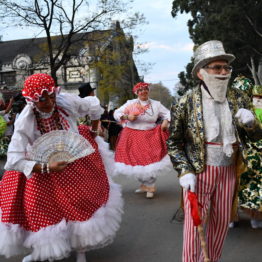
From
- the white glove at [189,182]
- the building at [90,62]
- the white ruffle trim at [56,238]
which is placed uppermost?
the building at [90,62]

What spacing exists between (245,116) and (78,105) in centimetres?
178

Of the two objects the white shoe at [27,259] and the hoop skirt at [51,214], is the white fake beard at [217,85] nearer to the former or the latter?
the hoop skirt at [51,214]

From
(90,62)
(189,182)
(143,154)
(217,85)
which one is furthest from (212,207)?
(90,62)

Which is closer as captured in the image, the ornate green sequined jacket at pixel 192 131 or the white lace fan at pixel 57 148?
the ornate green sequined jacket at pixel 192 131

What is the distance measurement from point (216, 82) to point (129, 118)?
3.76 meters

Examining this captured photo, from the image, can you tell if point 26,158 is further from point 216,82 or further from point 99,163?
point 216,82

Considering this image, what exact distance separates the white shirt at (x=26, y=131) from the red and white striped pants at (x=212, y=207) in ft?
4.32

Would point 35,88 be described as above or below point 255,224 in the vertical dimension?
above

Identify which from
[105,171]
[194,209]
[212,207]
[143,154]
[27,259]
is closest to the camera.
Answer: [194,209]

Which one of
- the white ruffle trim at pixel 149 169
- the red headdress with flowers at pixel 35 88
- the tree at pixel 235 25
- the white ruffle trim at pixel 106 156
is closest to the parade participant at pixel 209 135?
the red headdress with flowers at pixel 35 88

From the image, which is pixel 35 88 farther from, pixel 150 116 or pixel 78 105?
pixel 150 116

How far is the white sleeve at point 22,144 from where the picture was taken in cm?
307

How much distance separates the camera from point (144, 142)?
6449 millimetres

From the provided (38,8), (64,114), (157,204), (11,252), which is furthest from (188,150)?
(38,8)
